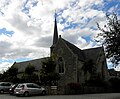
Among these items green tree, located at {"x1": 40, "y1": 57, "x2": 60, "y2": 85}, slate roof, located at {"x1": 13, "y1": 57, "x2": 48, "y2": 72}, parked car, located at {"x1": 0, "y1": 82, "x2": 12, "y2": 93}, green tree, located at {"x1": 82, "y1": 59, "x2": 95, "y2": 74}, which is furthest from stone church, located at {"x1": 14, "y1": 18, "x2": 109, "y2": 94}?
parked car, located at {"x1": 0, "y1": 82, "x2": 12, "y2": 93}

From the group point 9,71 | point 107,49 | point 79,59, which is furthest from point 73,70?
point 107,49

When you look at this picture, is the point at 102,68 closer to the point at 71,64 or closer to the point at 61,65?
the point at 71,64

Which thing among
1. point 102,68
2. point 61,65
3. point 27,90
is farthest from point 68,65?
point 27,90

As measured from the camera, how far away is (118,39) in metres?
22.6

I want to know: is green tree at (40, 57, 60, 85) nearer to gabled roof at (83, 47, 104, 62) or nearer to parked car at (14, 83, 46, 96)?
parked car at (14, 83, 46, 96)

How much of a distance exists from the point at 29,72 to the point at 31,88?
18.4 meters

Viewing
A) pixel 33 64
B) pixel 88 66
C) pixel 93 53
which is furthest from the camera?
pixel 33 64

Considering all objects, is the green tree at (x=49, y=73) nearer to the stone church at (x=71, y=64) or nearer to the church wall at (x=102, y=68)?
the stone church at (x=71, y=64)

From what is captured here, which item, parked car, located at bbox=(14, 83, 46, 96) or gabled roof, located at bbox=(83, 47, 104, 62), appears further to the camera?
gabled roof, located at bbox=(83, 47, 104, 62)

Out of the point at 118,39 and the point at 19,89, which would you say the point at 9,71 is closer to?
the point at 19,89

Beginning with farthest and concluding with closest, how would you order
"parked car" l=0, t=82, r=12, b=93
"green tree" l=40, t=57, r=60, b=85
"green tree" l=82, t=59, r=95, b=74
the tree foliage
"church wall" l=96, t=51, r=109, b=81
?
"church wall" l=96, t=51, r=109, b=81, "green tree" l=82, t=59, r=95, b=74, "green tree" l=40, t=57, r=60, b=85, "parked car" l=0, t=82, r=12, b=93, the tree foliage

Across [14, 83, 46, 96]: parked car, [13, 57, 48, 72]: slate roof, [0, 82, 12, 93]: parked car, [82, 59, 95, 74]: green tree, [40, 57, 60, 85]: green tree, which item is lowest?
[14, 83, 46, 96]: parked car

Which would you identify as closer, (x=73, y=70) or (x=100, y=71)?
(x=73, y=70)

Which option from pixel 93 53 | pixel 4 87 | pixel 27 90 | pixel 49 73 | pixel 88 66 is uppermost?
pixel 93 53
